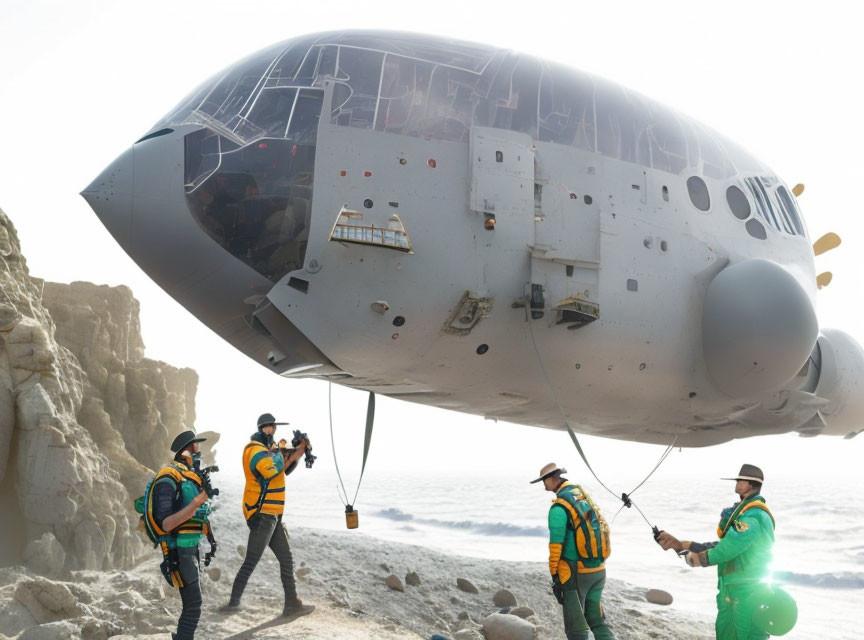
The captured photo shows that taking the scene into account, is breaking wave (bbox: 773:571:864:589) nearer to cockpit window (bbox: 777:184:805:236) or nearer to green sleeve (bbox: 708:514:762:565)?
cockpit window (bbox: 777:184:805:236)


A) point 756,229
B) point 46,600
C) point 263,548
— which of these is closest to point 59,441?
point 46,600

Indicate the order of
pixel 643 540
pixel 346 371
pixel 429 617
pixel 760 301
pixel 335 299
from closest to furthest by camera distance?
1. pixel 335 299
2. pixel 346 371
3. pixel 760 301
4. pixel 429 617
5. pixel 643 540

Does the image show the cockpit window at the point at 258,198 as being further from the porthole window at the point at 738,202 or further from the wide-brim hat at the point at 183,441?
the porthole window at the point at 738,202

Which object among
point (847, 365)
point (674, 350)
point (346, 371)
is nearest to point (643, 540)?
point (847, 365)

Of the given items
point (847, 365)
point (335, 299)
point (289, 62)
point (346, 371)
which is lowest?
point (346, 371)

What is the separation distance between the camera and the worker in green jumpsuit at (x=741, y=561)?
19.8 feet

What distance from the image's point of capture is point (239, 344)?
8352mm

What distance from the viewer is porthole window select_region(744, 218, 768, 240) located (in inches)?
401

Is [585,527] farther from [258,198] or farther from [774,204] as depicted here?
[774,204]

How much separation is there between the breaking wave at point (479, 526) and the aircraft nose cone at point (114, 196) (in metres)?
31.7

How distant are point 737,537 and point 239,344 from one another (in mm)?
5165

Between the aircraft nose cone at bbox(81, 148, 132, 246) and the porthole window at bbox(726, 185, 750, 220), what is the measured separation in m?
7.22

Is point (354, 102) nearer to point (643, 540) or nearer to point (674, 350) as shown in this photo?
point (674, 350)

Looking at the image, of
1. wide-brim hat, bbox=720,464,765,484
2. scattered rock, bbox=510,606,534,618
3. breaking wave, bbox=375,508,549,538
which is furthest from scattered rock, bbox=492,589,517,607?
breaking wave, bbox=375,508,549,538
